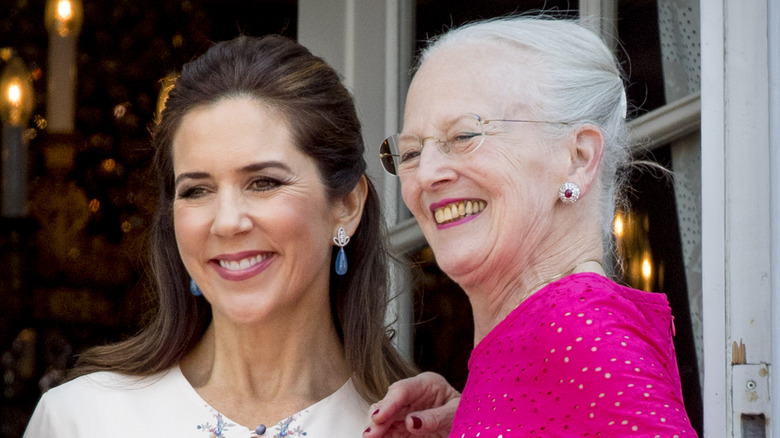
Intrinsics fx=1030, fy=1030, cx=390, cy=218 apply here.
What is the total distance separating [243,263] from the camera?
217 cm

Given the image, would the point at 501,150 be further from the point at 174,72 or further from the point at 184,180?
the point at 174,72

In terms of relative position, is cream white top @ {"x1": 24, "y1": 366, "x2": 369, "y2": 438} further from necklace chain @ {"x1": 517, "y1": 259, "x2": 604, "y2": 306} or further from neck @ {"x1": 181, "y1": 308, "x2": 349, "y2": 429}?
necklace chain @ {"x1": 517, "y1": 259, "x2": 604, "y2": 306}

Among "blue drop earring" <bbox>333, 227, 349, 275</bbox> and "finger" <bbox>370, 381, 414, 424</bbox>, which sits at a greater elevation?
"blue drop earring" <bbox>333, 227, 349, 275</bbox>

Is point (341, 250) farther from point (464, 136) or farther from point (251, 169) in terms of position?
point (464, 136)

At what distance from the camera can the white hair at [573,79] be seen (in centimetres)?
171

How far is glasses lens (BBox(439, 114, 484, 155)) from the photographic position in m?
1.71

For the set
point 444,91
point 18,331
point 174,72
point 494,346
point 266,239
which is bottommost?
point 18,331

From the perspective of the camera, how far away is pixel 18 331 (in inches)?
183

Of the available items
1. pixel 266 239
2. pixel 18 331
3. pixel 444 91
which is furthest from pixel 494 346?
pixel 18 331

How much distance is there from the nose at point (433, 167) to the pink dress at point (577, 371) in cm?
26

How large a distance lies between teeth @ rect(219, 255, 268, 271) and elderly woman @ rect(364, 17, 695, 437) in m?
0.46

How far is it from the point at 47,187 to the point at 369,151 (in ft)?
7.38

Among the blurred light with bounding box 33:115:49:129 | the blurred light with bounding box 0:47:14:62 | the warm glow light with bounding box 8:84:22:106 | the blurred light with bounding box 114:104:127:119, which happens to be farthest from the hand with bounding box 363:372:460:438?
the blurred light with bounding box 0:47:14:62

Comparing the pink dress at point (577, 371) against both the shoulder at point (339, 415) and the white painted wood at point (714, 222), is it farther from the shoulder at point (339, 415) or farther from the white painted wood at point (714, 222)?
the shoulder at point (339, 415)
